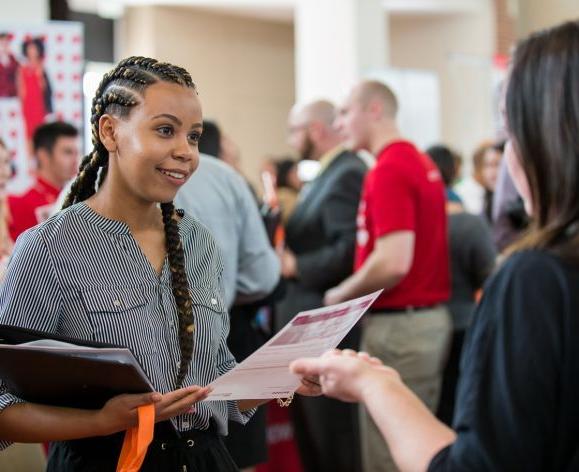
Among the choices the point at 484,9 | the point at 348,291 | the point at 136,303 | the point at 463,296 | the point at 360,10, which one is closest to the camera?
the point at 136,303

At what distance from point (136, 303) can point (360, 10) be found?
830 cm

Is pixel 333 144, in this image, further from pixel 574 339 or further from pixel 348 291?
pixel 574 339

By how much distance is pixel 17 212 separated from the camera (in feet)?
13.1

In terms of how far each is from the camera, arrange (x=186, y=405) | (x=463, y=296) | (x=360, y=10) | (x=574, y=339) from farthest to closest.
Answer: (x=360, y=10) → (x=463, y=296) → (x=186, y=405) → (x=574, y=339)

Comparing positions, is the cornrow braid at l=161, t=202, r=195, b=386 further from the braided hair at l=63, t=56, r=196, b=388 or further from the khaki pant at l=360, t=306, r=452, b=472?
the khaki pant at l=360, t=306, r=452, b=472

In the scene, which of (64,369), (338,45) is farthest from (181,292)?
(338,45)

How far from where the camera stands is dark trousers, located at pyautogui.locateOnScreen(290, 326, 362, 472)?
4.35m

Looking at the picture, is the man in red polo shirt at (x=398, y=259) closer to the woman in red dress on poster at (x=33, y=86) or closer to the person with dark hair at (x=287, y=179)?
the woman in red dress on poster at (x=33, y=86)

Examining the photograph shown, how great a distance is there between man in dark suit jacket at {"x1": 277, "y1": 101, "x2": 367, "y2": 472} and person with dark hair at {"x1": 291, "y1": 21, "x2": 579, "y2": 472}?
2846 mm

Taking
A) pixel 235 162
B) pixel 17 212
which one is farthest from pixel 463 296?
pixel 17 212

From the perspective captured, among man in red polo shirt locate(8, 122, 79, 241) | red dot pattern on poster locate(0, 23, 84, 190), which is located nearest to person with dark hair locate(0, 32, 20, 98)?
red dot pattern on poster locate(0, 23, 84, 190)

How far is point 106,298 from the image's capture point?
1764 millimetres

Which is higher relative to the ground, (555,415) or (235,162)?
(235,162)

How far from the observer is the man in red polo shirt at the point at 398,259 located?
3.85 m
